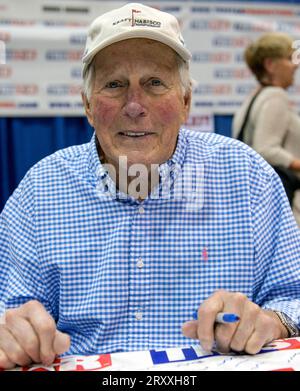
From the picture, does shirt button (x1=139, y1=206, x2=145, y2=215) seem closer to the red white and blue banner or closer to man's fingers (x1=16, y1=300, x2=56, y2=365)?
man's fingers (x1=16, y1=300, x2=56, y2=365)

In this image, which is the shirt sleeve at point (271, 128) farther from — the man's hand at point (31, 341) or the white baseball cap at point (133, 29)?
the man's hand at point (31, 341)

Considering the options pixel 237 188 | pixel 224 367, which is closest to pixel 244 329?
pixel 224 367

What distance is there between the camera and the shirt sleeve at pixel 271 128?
8.13 ft

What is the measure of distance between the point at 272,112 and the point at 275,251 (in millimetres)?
1535

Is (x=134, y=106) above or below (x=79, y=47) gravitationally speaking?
below

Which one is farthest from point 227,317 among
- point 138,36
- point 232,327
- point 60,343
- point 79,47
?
point 79,47

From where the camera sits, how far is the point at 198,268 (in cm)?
108

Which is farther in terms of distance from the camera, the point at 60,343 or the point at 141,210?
the point at 141,210

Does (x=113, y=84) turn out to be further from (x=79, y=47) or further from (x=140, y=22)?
(x=79, y=47)

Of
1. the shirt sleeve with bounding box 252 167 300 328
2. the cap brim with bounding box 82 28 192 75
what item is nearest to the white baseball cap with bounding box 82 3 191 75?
the cap brim with bounding box 82 28 192 75

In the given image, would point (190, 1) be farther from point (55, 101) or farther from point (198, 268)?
point (198, 268)

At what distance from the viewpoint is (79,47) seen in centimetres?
358

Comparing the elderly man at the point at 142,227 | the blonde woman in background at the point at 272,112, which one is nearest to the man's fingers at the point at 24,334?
the elderly man at the point at 142,227

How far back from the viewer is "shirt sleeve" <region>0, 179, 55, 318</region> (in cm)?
108
